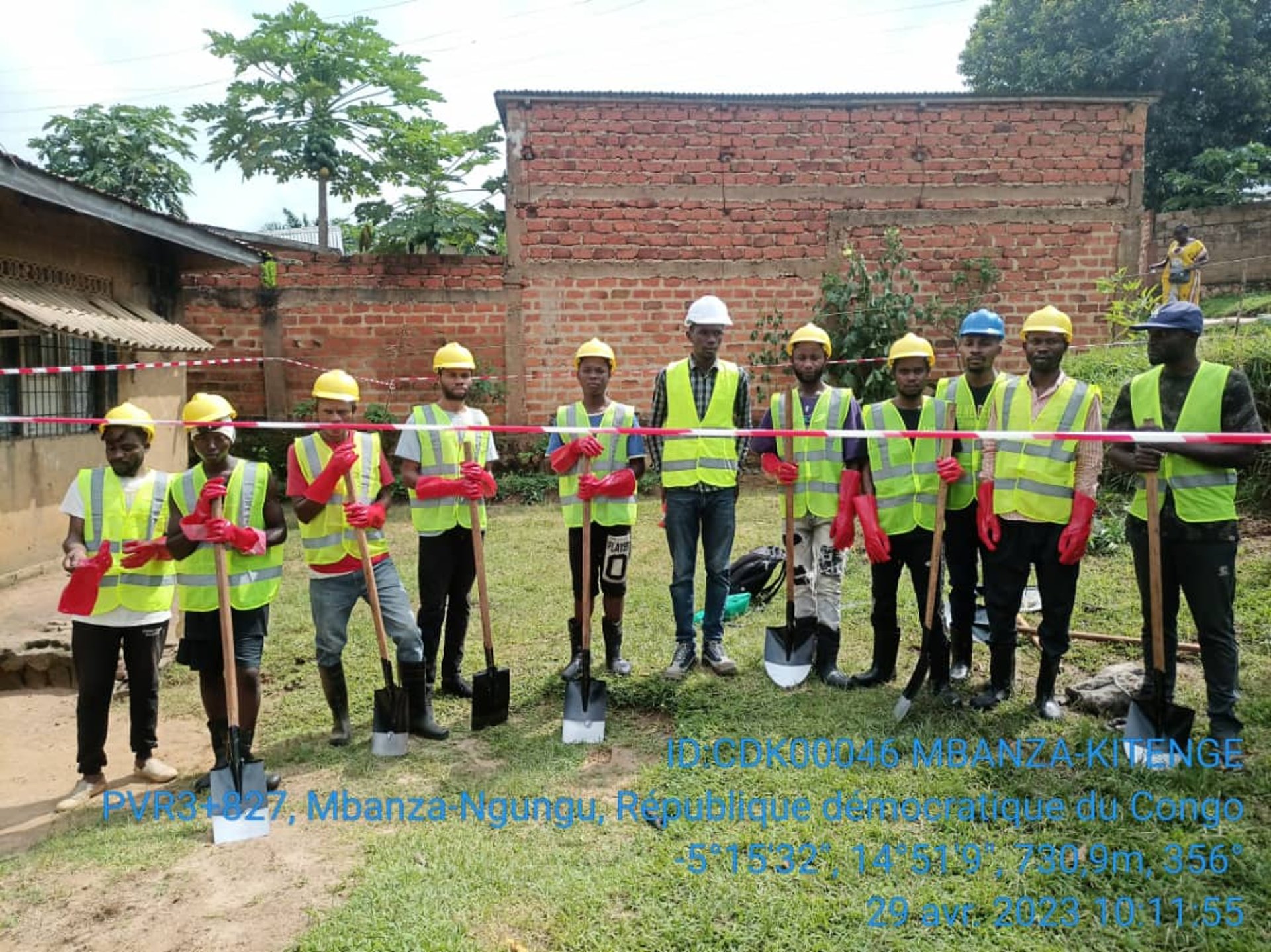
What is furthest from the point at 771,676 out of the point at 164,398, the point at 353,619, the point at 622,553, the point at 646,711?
the point at 164,398

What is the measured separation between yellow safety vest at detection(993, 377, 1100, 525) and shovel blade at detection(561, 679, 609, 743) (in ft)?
6.80

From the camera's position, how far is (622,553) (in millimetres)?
4668

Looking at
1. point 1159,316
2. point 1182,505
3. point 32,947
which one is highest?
point 1159,316

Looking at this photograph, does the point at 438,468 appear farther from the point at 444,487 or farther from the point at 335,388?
the point at 335,388

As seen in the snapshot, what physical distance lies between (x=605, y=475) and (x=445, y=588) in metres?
1.02

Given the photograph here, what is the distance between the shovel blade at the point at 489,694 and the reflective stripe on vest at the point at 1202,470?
296 centimetres

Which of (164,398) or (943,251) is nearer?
(164,398)

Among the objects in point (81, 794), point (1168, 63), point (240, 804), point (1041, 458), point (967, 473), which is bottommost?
point (81, 794)

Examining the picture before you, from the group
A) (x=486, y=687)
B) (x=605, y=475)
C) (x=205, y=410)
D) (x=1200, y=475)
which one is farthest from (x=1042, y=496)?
(x=205, y=410)

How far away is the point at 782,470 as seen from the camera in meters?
4.30

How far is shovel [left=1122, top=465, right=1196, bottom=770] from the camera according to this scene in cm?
339

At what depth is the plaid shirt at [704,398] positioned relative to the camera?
4.59 m

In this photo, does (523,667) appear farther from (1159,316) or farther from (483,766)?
(1159,316)

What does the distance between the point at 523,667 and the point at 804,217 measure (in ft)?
24.6
